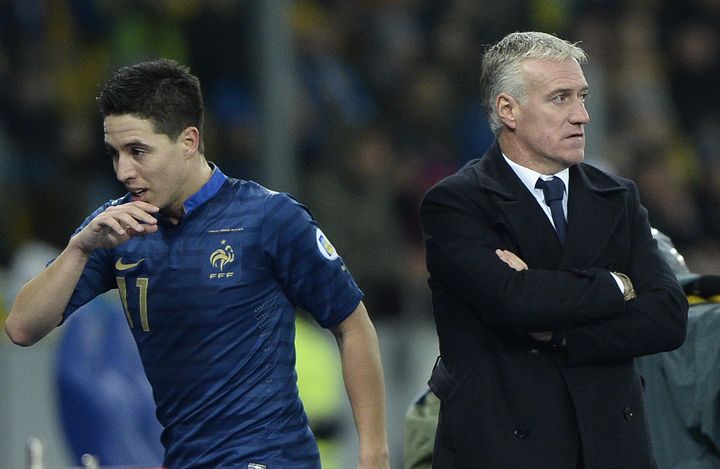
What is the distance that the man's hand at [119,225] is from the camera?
13.9 ft

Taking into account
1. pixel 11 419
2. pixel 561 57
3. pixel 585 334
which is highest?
pixel 561 57

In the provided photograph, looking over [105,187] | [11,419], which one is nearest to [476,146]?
[105,187]

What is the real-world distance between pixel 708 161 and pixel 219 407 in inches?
340

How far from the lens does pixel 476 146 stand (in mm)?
11914

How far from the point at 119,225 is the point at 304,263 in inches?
19.5

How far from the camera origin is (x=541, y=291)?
423 centimetres

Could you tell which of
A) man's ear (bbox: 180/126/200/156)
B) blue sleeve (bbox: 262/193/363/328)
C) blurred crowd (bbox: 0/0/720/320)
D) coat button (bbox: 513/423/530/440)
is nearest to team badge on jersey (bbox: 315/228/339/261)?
blue sleeve (bbox: 262/193/363/328)

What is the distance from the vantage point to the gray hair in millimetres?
4453

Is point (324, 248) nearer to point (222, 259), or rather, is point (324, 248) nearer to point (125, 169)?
point (222, 259)

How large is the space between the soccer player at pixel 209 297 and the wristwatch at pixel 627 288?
674 mm

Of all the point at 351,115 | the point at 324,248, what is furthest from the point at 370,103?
the point at 324,248

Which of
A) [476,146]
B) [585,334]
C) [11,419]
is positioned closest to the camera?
[585,334]

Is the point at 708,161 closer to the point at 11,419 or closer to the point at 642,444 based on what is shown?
the point at 11,419

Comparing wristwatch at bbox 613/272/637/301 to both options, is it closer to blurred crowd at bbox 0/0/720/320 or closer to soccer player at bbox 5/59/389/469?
soccer player at bbox 5/59/389/469
